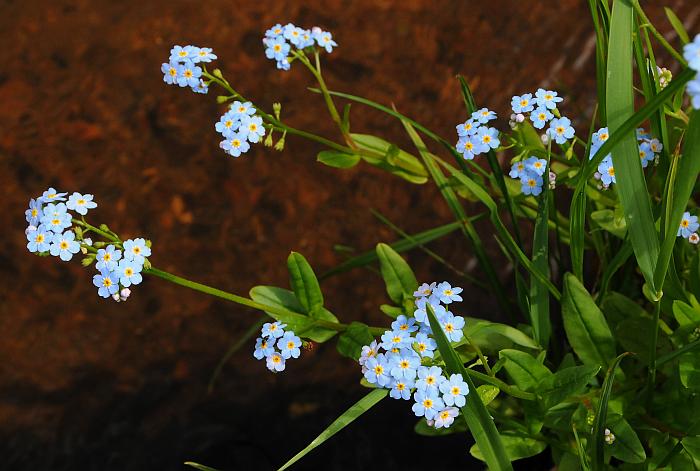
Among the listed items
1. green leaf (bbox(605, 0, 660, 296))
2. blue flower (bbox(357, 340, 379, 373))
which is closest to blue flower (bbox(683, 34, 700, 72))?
green leaf (bbox(605, 0, 660, 296))

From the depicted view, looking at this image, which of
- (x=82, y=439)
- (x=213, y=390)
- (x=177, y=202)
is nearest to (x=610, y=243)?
(x=213, y=390)

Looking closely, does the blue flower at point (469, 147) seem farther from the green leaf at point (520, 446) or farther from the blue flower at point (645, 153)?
the green leaf at point (520, 446)

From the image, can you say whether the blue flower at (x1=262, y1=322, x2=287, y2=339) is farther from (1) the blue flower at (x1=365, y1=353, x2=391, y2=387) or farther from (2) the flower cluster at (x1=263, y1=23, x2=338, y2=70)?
(2) the flower cluster at (x1=263, y1=23, x2=338, y2=70)

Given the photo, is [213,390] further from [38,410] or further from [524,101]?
[524,101]

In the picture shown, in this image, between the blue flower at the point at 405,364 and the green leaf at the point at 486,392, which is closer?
the blue flower at the point at 405,364

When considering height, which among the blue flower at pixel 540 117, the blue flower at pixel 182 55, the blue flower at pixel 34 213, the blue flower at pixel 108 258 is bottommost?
the blue flower at pixel 540 117

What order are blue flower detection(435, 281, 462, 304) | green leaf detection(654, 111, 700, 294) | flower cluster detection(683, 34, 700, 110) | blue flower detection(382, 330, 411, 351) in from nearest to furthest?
flower cluster detection(683, 34, 700, 110)
green leaf detection(654, 111, 700, 294)
blue flower detection(382, 330, 411, 351)
blue flower detection(435, 281, 462, 304)

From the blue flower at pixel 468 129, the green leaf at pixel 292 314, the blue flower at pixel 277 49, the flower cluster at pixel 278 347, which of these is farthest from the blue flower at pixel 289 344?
the blue flower at pixel 277 49
